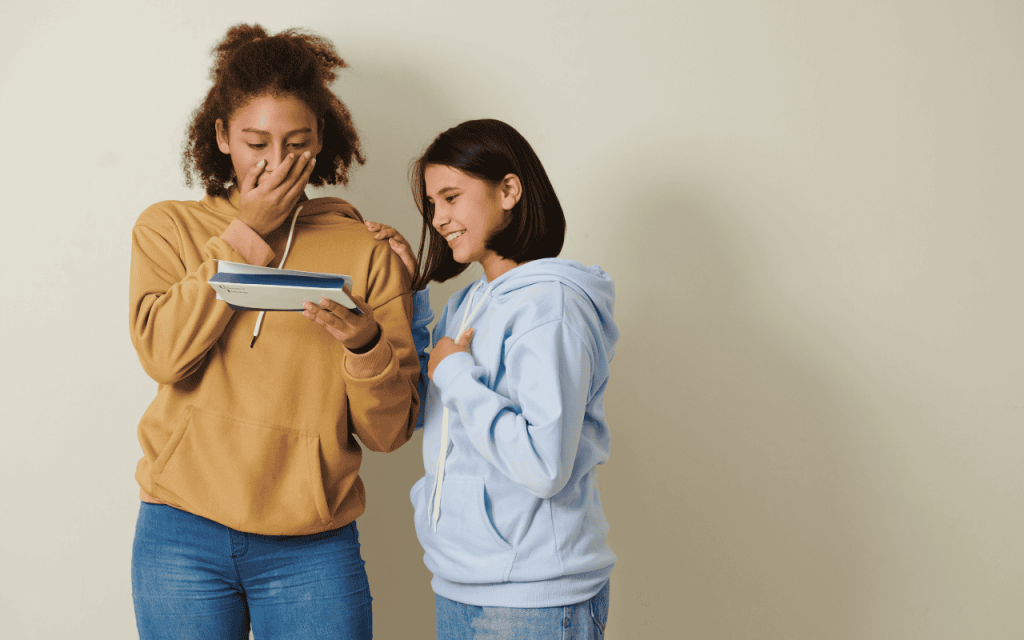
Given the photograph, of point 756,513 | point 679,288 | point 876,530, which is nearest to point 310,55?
point 679,288

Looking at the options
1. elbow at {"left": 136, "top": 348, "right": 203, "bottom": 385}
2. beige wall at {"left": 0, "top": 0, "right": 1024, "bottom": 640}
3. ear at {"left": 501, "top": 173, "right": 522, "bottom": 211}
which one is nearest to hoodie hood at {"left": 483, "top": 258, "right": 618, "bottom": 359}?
ear at {"left": 501, "top": 173, "right": 522, "bottom": 211}

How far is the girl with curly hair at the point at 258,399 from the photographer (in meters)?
1.08

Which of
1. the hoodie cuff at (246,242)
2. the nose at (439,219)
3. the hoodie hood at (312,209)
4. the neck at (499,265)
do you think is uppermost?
the hoodie hood at (312,209)

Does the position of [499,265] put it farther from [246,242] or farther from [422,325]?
[246,242]

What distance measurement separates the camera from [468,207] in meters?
1.15

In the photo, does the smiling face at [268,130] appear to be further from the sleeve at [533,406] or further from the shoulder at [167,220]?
the sleeve at [533,406]

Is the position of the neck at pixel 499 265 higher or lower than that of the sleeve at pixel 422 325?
higher

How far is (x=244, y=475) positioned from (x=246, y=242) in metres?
0.36

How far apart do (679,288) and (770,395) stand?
1.14 feet

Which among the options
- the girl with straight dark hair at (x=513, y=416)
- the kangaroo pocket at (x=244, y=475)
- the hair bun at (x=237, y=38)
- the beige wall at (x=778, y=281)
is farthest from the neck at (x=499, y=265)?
the hair bun at (x=237, y=38)

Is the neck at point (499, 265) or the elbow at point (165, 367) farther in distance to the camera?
the neck at point (499, 265)

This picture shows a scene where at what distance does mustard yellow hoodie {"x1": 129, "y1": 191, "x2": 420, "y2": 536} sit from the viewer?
1.07 metres

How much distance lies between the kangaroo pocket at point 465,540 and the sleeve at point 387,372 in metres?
0.13

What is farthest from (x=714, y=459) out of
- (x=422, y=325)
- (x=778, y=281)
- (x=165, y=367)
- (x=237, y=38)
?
(x=237, y=38)
